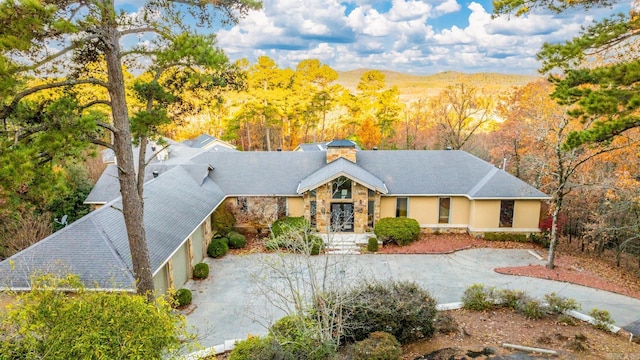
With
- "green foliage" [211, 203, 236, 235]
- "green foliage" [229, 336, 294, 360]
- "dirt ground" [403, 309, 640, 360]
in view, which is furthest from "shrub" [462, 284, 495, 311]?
"green foliage" [211, 203, 236, 235]

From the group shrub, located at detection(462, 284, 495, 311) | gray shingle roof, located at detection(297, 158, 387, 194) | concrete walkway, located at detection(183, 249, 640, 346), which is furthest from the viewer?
gray shingle roof, located at detection(297, 158, 387, 194)

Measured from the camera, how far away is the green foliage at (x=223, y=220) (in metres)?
23.1

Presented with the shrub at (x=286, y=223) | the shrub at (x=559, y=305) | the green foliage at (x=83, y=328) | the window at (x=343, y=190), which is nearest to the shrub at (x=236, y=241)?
the shrub at (x=286, y=223)

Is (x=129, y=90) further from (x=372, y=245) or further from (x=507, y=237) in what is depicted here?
(x=507, y=237)

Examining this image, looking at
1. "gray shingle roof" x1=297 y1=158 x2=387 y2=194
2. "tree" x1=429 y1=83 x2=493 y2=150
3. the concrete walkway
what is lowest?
the concrete walkway

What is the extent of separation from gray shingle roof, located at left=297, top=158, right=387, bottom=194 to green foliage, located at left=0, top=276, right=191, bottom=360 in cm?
1648

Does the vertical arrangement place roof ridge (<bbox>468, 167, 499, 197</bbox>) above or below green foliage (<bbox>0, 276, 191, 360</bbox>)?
below

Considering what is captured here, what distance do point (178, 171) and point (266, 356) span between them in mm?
16340

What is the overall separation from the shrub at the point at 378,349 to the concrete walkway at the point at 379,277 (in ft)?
6.67

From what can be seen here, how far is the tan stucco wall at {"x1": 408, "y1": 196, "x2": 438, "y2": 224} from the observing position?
78.5 ft

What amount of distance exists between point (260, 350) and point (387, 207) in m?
A: 15.6

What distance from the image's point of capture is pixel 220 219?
76.3 feet

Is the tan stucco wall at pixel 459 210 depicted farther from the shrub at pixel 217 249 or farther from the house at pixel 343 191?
the shrub at pixel 217 249

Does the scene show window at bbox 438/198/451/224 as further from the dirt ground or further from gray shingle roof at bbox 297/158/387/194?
the dirt ground
